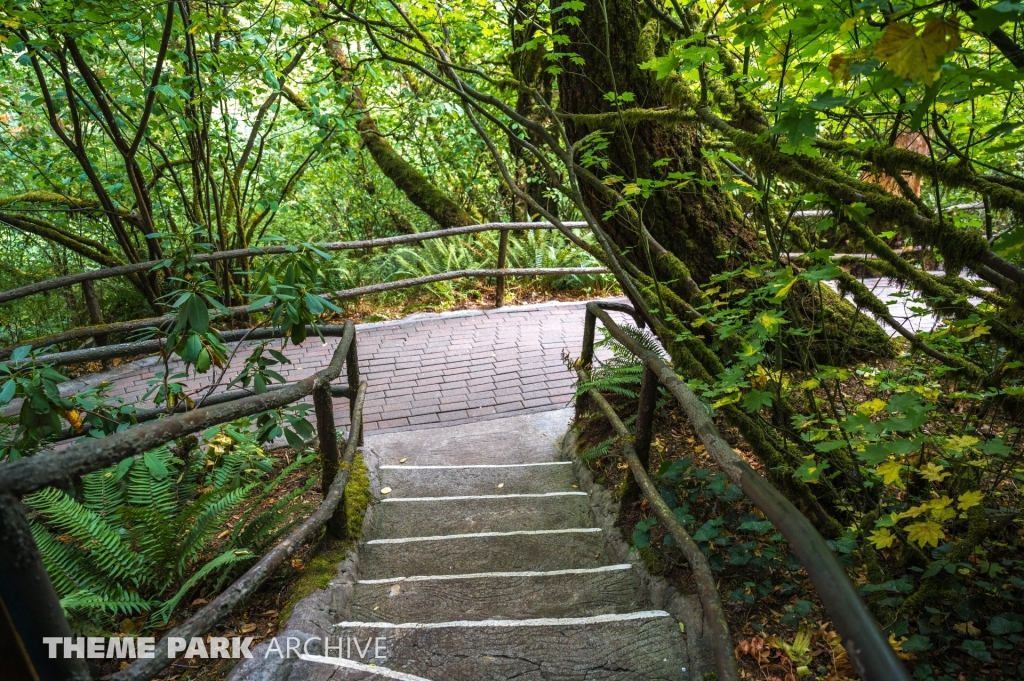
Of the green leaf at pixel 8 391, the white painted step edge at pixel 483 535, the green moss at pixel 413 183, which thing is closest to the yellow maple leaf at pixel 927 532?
the white painted step edge at pixel 483 535

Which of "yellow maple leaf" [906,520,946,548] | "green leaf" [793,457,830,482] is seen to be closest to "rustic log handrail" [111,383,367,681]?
"green leaf" [793,457,830,482]

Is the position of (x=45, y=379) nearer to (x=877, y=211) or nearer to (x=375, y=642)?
(x=375, y=642)

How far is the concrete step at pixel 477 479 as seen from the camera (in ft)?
13.4

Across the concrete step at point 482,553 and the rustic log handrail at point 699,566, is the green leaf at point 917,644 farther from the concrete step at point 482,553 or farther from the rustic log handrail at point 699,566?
the concrete step at point 482,553

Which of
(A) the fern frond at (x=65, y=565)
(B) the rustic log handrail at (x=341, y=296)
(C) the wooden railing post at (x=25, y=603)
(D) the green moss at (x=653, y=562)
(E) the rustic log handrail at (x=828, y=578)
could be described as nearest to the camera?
(E) the rustic log handrail at (x=828, y=578)

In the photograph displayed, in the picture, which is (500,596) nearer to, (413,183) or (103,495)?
(103,495)

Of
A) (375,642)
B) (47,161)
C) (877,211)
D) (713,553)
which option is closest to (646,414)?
(713,553)

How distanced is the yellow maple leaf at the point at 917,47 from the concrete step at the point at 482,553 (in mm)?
2547

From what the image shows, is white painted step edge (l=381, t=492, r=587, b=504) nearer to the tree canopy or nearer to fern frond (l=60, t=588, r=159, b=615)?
the tree canopy

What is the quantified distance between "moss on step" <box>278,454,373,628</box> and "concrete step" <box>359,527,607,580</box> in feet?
0.46

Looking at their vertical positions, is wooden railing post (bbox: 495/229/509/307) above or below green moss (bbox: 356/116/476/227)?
below

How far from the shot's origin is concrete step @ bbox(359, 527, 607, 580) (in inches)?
122

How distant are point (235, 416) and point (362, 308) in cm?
600

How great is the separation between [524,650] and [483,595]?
20.7 inches
